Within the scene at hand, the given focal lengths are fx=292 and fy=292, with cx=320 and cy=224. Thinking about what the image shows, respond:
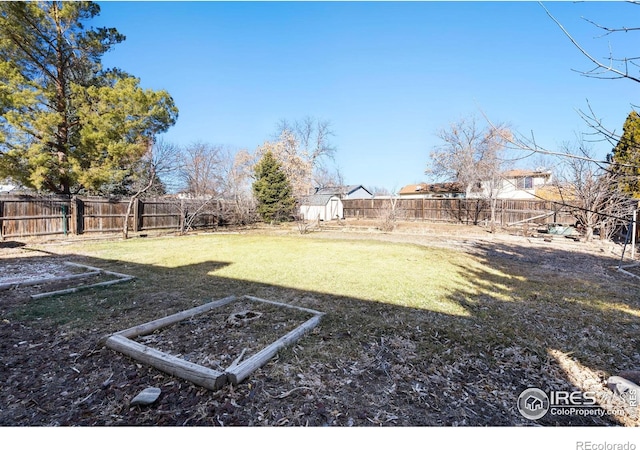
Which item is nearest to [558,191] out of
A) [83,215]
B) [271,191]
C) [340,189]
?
[83,215]

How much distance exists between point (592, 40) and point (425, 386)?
2.35 m

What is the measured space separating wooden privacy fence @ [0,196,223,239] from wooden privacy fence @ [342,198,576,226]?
11.4 m

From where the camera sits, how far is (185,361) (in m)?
2.21

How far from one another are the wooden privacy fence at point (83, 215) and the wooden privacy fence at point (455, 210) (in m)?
11.4

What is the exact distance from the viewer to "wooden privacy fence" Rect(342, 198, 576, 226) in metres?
16.4

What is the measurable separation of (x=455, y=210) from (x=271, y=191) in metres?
12.4

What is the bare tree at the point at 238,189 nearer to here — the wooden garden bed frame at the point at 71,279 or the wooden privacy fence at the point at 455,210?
the wooden privacy fence at the point at 455,210

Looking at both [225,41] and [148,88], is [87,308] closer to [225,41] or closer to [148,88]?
[225,41]

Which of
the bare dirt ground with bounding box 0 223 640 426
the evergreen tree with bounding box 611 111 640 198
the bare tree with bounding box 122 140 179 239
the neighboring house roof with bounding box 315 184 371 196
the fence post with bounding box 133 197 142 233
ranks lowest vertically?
the bare dirt ground with bounding box 0 223 640 426

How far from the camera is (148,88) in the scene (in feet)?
40.8

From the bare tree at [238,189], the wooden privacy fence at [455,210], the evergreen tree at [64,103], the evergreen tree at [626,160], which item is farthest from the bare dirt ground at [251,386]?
the bare tree at [238,189]

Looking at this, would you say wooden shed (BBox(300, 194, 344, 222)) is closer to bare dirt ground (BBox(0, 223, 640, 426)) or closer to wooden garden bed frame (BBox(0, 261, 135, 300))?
wooden garden bed frame (BBox(0, 261, 135, 300))

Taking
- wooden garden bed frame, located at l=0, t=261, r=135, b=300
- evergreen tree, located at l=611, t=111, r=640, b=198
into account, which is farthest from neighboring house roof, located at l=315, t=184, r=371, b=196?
evergreen tree, located at l=611, t=111, r=640, b=198

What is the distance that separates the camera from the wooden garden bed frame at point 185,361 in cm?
203
